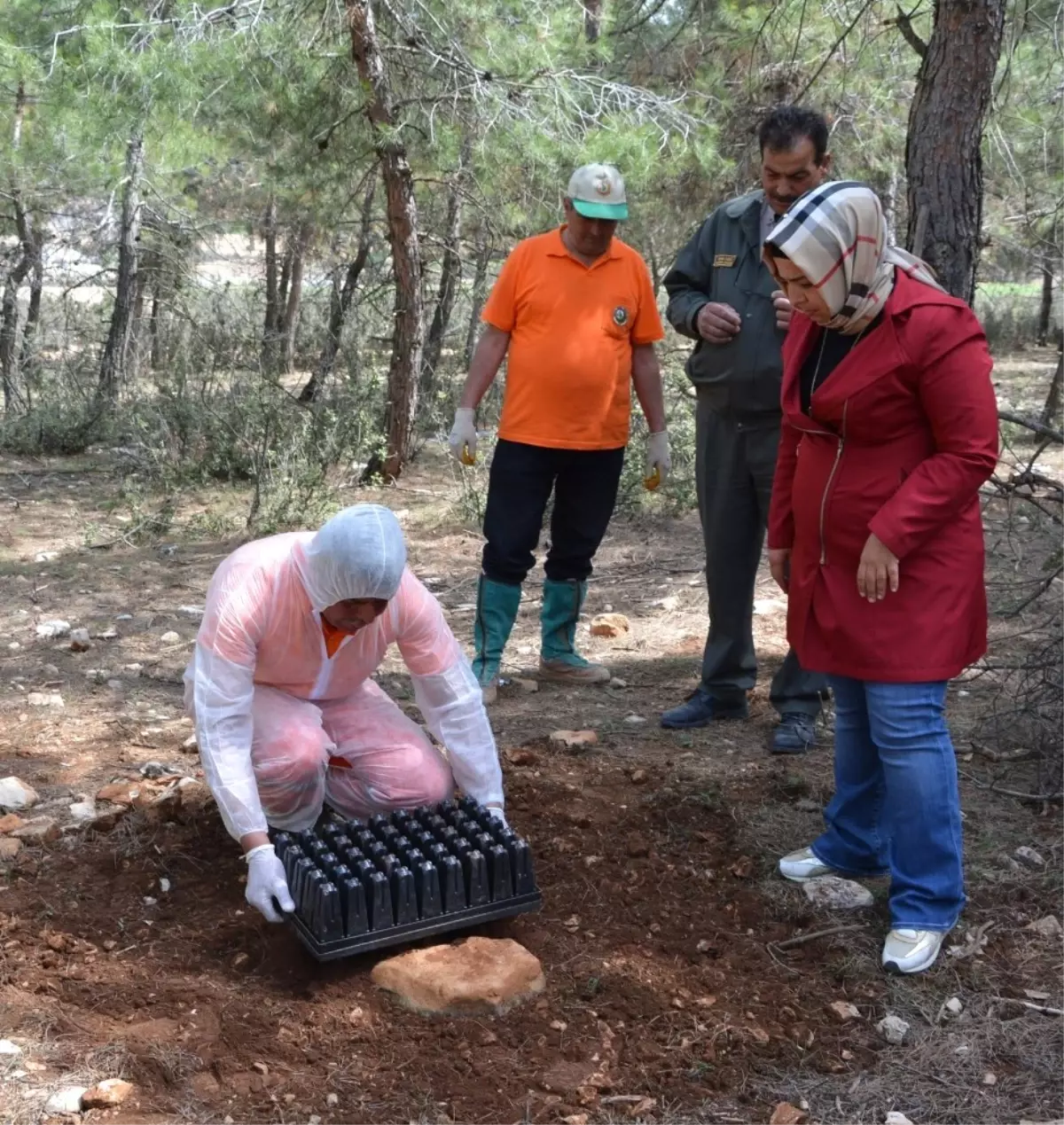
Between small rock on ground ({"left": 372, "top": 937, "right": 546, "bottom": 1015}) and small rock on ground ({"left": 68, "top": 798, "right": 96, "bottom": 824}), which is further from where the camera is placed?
small rock on ground ({"left": 68, "top": 798, "right": 96, "bottom": 824})

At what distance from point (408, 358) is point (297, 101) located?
179 cm

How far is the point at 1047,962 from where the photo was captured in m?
2.99

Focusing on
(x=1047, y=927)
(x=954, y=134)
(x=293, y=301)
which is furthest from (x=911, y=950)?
(x=293, y=301)

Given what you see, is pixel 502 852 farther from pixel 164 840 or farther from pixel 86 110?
pixel 86 110

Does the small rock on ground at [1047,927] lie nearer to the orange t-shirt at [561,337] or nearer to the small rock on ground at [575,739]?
the small rock on ground at [575,739]

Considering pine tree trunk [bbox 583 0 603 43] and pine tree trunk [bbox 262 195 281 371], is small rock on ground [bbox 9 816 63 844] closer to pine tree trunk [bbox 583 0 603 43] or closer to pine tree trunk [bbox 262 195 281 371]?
pine tree trunk [bbox 583 0 603 43]

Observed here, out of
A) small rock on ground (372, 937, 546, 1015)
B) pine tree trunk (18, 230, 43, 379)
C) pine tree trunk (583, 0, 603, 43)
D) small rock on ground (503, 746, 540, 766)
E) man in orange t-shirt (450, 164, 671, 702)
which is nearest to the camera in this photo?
small rock on ground (372, 937, 546, 1015)

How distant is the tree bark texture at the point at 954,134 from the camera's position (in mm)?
4320

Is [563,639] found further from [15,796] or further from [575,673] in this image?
[15,796]

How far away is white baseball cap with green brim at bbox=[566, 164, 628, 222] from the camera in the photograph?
4316 millimetres

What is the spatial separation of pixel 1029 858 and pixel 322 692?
1.96 meters

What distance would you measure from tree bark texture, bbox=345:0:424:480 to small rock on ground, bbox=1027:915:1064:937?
620 centimetres

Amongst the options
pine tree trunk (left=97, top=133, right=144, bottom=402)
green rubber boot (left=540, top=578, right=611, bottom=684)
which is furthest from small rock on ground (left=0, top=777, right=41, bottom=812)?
pine tree trunk (left=97, top=133, right=144, bottom=402)

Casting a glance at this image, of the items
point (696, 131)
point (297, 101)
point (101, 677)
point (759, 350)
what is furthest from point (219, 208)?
point (759, 350)
